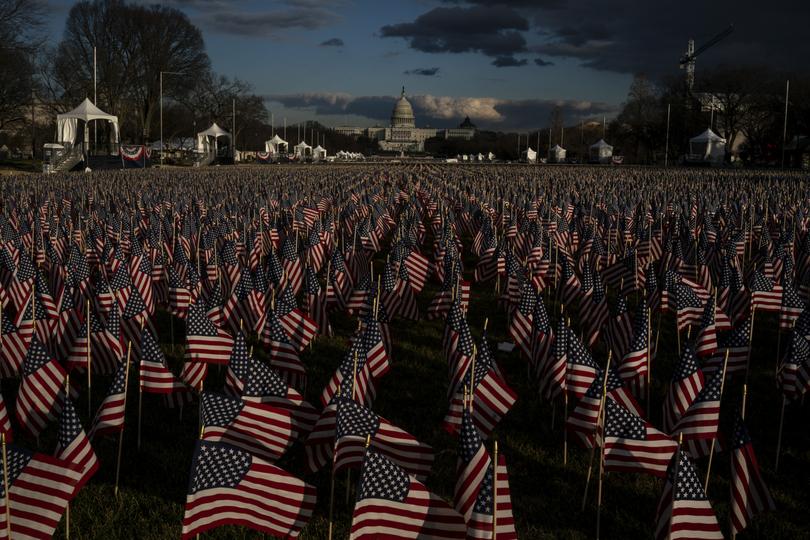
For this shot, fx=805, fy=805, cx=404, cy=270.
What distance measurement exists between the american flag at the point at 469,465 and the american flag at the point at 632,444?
1.16 m

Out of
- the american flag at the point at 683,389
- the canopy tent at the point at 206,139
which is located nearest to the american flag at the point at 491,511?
the american flag at the point at 683,389

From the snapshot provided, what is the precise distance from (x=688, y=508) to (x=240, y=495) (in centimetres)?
253

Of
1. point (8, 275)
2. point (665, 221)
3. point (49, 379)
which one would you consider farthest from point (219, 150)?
point (49, 379)

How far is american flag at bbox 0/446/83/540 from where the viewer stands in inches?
187

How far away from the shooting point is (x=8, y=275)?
1189 centimetres

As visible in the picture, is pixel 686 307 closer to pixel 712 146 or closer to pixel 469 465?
pixel 469 465

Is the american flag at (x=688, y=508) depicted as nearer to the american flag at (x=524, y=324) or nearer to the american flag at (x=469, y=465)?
the american flag at (x=469, y=465)

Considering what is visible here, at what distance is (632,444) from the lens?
5.55 metres

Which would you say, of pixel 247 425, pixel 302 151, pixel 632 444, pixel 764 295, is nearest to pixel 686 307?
pixel 764 295

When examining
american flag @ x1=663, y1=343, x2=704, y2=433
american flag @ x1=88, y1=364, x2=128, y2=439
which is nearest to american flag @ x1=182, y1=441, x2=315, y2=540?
american flag @ x1=88, y1=364, x2=128, y2=439

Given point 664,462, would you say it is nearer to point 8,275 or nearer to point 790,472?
point 790,472

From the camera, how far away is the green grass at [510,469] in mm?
5691

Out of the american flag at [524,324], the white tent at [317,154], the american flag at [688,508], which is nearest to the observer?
the american flag at [688,508]

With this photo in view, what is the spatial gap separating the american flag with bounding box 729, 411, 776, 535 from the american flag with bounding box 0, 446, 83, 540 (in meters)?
3.99
